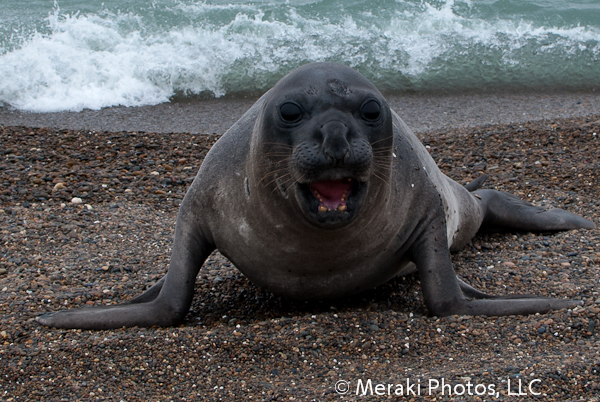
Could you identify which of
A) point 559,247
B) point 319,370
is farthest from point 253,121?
point 559,247

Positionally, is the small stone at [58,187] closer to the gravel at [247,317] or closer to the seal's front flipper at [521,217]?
the gravel at [247,317]

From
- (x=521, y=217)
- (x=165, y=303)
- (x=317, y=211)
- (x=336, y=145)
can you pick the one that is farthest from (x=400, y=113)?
(x=336, y=145)

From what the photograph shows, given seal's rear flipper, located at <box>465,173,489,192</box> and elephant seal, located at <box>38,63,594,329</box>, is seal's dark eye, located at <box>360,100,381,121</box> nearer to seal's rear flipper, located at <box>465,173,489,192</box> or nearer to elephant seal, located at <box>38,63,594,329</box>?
elephant seal, located at <box>38,63,594,329</box>

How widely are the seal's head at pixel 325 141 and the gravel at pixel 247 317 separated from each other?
2.35 feet

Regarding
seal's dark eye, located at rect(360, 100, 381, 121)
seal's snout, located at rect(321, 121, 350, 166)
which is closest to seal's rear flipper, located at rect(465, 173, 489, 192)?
seal's dark eye, located at rect(360, 100, 381, 121)

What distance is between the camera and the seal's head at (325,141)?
114 inches

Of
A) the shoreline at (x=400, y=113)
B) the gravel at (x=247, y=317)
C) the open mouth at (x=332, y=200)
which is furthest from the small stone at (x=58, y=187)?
the open mouth at (x=332, y=200)

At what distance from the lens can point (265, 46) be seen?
1228cm

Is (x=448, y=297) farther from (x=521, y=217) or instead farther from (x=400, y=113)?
(x=400, y=113)

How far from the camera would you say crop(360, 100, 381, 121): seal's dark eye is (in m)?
3.12

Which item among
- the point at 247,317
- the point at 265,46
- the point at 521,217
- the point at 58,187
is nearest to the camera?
the point at 247,317

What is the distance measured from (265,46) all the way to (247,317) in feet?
29.6

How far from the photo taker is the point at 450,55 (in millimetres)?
12352

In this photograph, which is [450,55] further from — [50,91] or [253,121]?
[253,121]
